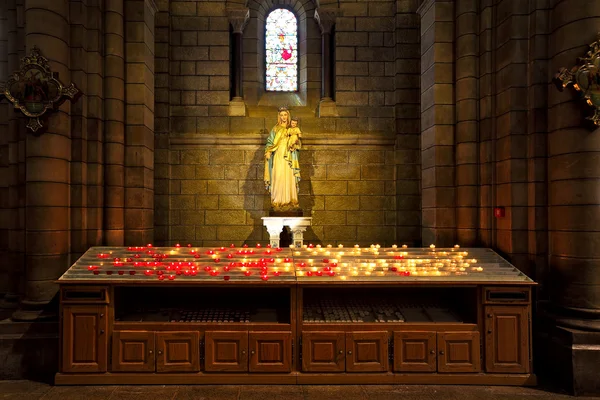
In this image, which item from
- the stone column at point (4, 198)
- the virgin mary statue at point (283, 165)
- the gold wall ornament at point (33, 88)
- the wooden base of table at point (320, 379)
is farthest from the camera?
the virgin mary statue at point (283, 165)

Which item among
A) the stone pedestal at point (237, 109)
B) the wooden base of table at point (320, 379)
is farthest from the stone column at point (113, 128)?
the stone pedestal at point (237, 109)

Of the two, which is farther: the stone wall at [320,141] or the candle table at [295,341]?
the stone wall at [320,141]

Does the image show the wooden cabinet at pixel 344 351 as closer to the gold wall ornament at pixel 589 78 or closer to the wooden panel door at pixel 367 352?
the wooden panel door at pixel 367 352

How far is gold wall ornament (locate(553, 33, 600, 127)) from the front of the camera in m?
5.19

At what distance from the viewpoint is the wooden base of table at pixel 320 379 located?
5137 mm

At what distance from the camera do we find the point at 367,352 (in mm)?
5180

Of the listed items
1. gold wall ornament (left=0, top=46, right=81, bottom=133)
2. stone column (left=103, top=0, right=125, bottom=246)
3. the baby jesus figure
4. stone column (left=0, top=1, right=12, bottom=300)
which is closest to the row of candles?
stone column (left=103, top=0, right=125, bottom=246)

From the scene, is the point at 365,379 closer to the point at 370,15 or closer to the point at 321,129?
the point at 321,129

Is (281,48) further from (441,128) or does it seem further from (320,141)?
(441,128)

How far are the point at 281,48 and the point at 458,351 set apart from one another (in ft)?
25.1

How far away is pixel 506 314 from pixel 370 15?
23.2 ft

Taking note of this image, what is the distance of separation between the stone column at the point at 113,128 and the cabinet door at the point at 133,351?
2.09 meters

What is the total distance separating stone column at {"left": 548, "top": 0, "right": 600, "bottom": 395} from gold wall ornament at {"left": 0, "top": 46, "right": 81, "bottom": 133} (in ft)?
22.5

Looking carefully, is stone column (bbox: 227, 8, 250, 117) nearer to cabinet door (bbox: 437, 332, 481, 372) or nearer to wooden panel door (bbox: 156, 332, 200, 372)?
wooden panel door (bbox: 156, 332, 200, 372)
